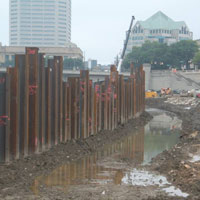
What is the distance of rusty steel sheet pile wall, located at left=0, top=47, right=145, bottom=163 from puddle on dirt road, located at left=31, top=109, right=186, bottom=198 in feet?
4.41

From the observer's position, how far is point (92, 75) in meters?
67.1

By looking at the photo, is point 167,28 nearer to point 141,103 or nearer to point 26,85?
point 141,103

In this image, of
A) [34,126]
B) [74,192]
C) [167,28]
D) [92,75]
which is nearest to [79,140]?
[34,126]

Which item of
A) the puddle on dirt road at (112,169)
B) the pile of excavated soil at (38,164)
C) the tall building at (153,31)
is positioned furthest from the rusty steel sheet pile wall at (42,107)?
the tall building at (153,31)

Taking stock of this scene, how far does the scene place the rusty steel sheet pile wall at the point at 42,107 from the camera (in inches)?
523

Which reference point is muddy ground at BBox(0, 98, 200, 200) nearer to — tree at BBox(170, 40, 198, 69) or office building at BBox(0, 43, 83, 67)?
tree at BBox(170, 40, 198, 69)

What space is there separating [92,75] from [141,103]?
1082 inches

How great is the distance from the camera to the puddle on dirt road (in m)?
12.5

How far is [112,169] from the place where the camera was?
49.3 ft

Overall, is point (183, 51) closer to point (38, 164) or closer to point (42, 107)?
point (42, 107)

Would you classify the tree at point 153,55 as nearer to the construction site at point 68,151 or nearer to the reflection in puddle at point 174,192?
the construction site at point 68,151

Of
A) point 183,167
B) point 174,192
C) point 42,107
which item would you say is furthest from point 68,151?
point 174,192

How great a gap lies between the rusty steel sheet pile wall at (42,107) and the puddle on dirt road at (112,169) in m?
1.34

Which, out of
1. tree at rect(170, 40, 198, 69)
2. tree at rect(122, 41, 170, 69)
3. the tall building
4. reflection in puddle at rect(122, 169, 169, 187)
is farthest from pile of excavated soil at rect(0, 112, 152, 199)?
the tall building
